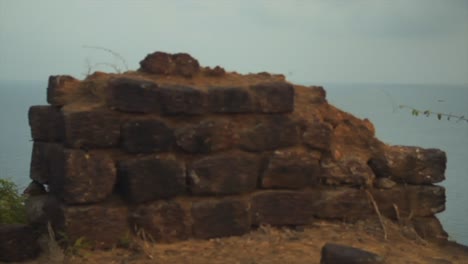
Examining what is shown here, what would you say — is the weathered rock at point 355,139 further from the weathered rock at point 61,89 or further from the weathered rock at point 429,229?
the weathered rock at point 61,89

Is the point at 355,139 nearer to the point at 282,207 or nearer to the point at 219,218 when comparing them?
the point at 282,207

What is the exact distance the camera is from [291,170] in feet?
18.8

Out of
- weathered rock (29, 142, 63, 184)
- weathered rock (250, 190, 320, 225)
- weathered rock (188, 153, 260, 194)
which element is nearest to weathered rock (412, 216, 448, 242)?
weathered rock (250, 190, 320, 225)

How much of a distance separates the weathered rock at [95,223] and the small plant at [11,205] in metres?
0.78

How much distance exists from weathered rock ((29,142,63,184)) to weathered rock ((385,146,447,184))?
3434mm

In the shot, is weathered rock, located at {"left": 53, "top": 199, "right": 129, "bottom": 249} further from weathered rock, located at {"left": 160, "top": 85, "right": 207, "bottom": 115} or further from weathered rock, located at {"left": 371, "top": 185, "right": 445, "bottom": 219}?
weathered rock, located at {"left": 371, "top": 185, "right": 445, "bottom": 219}

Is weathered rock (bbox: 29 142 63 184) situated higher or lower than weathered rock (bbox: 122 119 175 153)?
lower

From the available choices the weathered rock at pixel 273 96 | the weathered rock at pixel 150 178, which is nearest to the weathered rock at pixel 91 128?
the weathered rock at pixel 150 178

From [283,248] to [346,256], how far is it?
1.12 metres

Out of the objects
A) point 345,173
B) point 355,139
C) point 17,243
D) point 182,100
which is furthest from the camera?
point 355,139

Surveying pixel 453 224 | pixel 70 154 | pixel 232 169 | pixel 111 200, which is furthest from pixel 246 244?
pixel 453 224

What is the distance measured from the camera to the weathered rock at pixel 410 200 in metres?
6.13

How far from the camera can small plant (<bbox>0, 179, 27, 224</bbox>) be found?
18.5 ft

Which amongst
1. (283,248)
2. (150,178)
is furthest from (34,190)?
(283,248)
